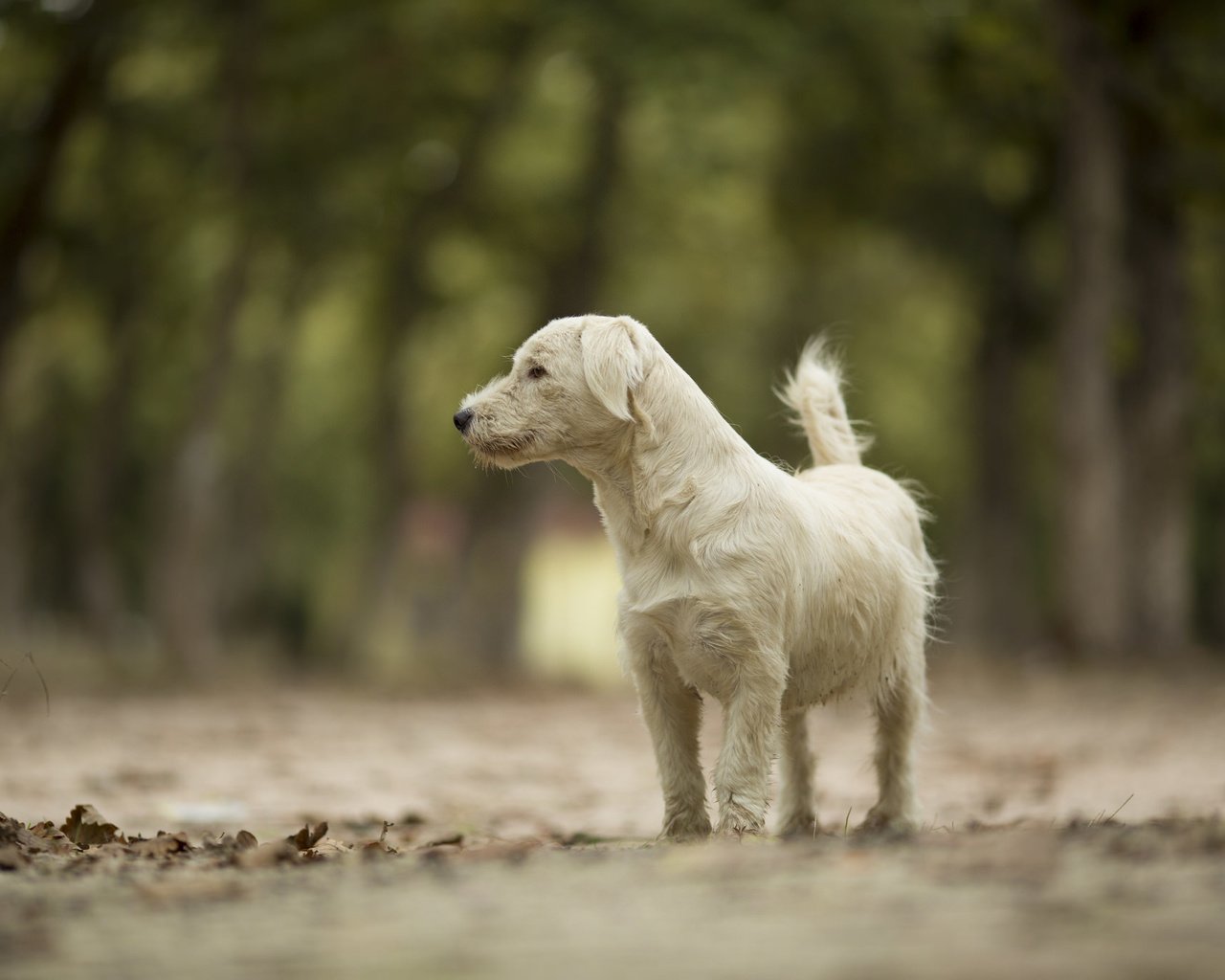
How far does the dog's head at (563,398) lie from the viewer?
6770 mm

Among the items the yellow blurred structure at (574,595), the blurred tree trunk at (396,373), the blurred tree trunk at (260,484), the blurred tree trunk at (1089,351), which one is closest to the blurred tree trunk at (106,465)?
the blurred tree trunk at (260,484)

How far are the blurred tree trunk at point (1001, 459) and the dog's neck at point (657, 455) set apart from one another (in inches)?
930

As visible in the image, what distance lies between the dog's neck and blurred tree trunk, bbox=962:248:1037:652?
23.6 meters

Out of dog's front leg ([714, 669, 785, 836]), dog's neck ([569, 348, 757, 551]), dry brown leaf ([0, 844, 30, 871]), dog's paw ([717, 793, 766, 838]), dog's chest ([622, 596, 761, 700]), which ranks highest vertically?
dog's neck ([569, 348, 757, 551])

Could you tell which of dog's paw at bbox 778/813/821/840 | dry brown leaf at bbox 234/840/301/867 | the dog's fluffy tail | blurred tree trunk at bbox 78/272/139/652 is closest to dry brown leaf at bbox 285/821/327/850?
dry brown leaf at bbox 234/840/301/867

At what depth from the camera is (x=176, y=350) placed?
34375 millimetres

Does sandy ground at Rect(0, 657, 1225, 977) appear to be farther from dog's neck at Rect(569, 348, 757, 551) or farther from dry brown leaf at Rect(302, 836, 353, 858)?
dog's neck at Rect(569, 348, 757, 551)

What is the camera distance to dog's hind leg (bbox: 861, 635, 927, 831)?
7949 millimetres

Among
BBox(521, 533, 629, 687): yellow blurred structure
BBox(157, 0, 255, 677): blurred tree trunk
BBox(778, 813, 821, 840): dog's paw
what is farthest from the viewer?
BBox(521, 533, 629, 687): yellow blurred structure

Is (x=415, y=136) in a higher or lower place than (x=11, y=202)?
higher

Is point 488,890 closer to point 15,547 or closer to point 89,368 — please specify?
point 15,547

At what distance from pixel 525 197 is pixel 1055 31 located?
436 inches

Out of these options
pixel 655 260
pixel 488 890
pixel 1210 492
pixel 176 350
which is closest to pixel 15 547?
pixel 176 350

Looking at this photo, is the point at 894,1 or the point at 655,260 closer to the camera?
the point at 894,1
